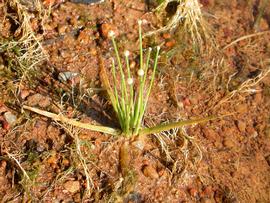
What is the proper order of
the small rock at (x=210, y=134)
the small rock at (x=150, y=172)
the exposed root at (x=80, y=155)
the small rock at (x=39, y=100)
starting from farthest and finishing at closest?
the small rock at (x=210, y=134), the small rock at (x=39, y=100), the small rock at (x=150, y=172), the exposed root at (x=80, y=155)

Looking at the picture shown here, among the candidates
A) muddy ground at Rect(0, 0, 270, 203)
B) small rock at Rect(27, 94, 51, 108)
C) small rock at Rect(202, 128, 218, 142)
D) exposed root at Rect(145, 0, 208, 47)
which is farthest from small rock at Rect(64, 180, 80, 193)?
exposed root at Rect(145, 0, 208, 47)

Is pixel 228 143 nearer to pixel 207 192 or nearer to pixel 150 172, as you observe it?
pixel 207 192

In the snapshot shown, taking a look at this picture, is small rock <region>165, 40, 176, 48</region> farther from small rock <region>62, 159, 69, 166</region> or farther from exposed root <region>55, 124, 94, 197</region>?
small rock <region>62, 159, 69, 166</region>

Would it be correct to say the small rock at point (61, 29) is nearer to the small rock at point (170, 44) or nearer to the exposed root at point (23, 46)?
the exposed root at point (23, 46)

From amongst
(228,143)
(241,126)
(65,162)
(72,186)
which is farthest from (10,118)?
(241,126)

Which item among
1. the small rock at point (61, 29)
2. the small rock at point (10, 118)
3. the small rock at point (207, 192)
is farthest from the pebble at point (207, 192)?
the small rock at point (61, 29)

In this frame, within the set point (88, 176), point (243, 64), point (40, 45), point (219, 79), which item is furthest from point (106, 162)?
point (243, 64)
